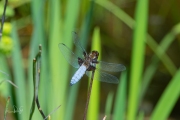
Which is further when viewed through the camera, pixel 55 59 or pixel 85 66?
pixel 55 59

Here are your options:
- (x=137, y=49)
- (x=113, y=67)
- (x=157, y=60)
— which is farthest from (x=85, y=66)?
(x=157, y=60)

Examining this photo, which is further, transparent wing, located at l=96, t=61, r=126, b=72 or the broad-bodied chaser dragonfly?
transparent wing, located at l=96, t=61, r=126, b=72

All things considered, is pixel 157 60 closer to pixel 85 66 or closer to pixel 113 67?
pixel 113 67

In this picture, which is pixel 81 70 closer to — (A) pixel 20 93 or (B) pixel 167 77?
(A) pixel 20 93

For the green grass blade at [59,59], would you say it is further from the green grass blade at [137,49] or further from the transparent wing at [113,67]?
the transparent wing at [113,67]

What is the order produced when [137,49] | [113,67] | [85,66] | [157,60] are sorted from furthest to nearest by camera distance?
[157,60] < [137,49] < [113,67] < [85,66]

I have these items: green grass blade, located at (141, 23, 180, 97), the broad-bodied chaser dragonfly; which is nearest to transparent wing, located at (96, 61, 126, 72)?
the broad-bodied chaser dragonfly

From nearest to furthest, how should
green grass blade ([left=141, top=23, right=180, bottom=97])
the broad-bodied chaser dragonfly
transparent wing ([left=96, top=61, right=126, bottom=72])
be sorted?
the broad-bodied chaser dragonfly
transparent wing ([left=96, top=61, right=126, bottom=72])
green grass blade ([left=141, top=23, right=180, bottom=97])

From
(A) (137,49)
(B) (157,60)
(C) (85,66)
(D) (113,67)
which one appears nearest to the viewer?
(C) (85,66)

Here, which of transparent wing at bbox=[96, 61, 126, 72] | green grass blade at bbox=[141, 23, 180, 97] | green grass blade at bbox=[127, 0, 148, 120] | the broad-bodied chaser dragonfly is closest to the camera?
the broad-bodied chaser dragonfly

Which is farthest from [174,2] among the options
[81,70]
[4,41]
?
[81,70]

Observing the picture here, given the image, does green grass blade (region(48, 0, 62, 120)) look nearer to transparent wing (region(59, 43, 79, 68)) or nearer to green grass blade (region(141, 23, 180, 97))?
transparent wing (region(59, 43, 79, 68))
